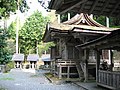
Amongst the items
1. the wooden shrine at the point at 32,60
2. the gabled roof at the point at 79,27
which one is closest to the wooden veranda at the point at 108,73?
the gabled roof at the point at 79,27

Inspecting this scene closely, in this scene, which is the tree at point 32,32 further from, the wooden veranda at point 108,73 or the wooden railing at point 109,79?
the wooden railing at point 109,79

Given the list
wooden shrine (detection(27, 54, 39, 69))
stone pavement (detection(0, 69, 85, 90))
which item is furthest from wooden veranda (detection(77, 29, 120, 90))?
wooden shrine (detection(27, 54, 39, 69))

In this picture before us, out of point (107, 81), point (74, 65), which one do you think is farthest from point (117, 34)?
point (74, 65)

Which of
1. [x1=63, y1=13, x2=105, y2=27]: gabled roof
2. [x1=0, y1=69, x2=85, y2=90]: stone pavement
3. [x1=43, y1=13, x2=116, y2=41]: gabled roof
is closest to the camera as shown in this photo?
[x1=0, y1=69, x2=85, y2=90]: stone pavement

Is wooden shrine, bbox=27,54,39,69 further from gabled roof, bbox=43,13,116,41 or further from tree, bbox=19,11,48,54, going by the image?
gabled roof, bbox=43,13,116,41

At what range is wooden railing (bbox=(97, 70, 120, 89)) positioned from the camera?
470 inches

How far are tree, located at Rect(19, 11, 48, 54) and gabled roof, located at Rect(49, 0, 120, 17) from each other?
46.5 metres

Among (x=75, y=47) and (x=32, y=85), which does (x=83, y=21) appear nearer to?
(x=75, y=47)

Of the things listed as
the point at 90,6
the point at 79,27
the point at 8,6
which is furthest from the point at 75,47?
the point at 90,6

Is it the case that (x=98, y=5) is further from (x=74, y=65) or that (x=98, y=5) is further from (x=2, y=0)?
(x=74, y=65)

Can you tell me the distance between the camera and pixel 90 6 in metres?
7.82

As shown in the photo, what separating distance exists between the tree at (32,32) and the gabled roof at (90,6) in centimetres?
4654

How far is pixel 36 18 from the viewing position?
56.9m

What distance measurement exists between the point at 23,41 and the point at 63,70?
3480cm
